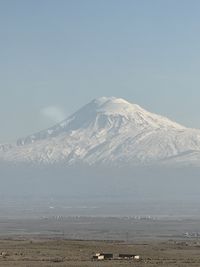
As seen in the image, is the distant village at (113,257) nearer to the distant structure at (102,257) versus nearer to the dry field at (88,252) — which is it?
the distant structure at (102,257)

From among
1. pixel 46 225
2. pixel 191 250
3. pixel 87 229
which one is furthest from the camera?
pixel 46 225

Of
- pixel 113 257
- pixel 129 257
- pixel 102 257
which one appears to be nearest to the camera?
pixel 102 257

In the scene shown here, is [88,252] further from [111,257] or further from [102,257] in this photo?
[102,257]

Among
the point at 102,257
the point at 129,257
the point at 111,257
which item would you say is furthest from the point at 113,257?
the point at 102,257

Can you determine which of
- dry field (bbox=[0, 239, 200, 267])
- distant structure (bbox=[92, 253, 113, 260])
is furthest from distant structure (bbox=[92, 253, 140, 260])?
dry field (bbox=[0, 239, 200, 267])

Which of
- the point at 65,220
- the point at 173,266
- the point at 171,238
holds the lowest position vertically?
the point at 173,266

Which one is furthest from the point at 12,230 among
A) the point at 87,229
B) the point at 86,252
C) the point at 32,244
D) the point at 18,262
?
the point at 18,262

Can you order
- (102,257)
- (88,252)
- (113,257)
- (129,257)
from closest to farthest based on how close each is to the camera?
(102,257), (129,257), (113,257), (88,252)

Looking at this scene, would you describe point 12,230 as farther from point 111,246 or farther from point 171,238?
point 111,246
